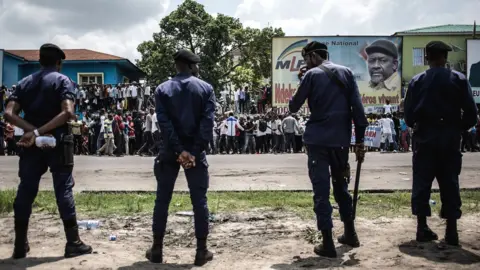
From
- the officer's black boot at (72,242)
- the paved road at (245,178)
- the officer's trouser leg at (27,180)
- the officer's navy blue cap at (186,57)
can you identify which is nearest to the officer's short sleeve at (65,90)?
the officer's trouser leg at (27,180)

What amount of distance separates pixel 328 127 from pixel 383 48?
2648 cm

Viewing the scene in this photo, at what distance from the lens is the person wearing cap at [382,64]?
29.1m

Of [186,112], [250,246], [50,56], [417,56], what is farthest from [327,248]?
[417,56]

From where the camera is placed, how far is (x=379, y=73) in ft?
95.9

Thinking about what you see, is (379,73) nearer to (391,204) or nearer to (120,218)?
(391,204)

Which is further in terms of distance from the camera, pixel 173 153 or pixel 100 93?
pixel 100 93

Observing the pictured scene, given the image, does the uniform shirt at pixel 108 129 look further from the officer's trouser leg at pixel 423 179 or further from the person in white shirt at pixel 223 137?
the officer's trouser leg at pixel 423 179

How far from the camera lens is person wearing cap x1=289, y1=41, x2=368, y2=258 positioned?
431 centimetres

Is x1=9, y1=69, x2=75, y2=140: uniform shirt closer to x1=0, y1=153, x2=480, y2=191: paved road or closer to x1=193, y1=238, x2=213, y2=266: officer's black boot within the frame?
x1=193, y1=238, x2=213, y2=266: officer's black boot

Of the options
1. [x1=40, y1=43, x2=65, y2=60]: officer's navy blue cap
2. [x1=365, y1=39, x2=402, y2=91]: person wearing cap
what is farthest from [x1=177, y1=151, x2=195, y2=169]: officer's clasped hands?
[x1=365, y1=39, x2=402, y2=91]: person wearing cap

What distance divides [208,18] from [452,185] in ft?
127

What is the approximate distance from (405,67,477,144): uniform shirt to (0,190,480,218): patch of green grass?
1535mm

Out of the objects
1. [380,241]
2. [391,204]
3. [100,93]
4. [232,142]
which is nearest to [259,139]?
[232,142]

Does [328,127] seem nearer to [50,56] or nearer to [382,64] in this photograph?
[50,56]
